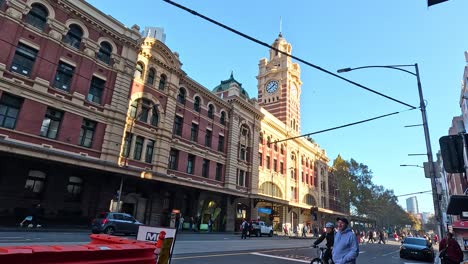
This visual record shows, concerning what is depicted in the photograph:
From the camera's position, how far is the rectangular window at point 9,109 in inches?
771

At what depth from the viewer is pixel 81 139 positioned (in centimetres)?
2345

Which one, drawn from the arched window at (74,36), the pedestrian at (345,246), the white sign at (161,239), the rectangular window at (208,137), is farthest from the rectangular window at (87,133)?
the pedestrian at (345,246)

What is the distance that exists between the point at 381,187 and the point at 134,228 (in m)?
70.3

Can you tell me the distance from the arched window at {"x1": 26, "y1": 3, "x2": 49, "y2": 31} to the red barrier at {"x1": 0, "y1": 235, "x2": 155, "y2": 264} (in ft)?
74.8

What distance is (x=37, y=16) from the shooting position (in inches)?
870

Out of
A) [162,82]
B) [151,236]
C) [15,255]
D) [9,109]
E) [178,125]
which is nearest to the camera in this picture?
[15,255]

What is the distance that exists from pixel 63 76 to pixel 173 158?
41.1ft

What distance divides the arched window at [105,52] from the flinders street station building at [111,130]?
0.09m

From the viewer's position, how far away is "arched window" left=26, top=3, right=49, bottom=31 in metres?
21.7

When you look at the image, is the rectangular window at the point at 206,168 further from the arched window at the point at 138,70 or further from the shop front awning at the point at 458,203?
the shop front awning at the point at 458,203

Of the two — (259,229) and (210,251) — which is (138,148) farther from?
(259,229)

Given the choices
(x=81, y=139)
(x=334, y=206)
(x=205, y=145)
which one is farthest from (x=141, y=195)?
(x=334, y=206)

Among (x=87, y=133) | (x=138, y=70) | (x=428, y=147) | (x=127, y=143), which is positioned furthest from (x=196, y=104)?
(x=428, y=147)

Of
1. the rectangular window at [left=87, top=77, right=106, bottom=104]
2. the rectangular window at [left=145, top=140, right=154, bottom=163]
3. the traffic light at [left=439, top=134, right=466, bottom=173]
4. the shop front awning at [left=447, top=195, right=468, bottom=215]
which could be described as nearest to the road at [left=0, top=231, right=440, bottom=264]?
the shop front awning at [left=447, top=195, right=468, bottom=215]
